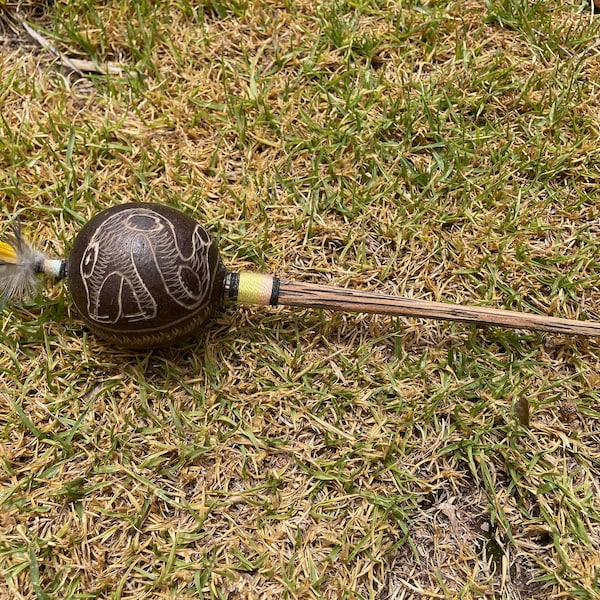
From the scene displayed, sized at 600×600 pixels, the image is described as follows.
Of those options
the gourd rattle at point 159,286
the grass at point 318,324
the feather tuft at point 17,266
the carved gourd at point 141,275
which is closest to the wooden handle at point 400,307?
the gourd rattle at point 159,286

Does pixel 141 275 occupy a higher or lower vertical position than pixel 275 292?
higher

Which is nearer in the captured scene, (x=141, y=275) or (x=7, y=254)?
(x=141, y=275)

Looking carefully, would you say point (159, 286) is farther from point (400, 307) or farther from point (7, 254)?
point (400, 307)

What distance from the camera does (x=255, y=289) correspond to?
242cm

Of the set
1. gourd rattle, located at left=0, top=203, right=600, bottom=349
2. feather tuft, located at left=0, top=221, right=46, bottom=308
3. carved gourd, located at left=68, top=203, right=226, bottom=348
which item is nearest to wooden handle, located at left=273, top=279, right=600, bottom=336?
gourd rattle, located at left=0, top=203, right=600, bottom=349

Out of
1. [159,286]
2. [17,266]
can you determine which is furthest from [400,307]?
[17,266]

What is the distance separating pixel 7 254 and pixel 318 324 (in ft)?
4.00

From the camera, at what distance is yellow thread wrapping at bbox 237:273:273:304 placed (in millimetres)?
2422

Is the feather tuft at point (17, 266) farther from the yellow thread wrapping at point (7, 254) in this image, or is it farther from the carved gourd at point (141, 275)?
the carved gourd at point (141, 275)

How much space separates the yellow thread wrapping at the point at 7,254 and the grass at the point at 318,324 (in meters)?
0.23

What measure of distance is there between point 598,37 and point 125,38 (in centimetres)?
236

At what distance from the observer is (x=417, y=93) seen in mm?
3086

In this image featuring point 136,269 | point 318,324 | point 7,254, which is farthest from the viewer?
point 318,324

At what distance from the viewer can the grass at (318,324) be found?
229 centimetres
